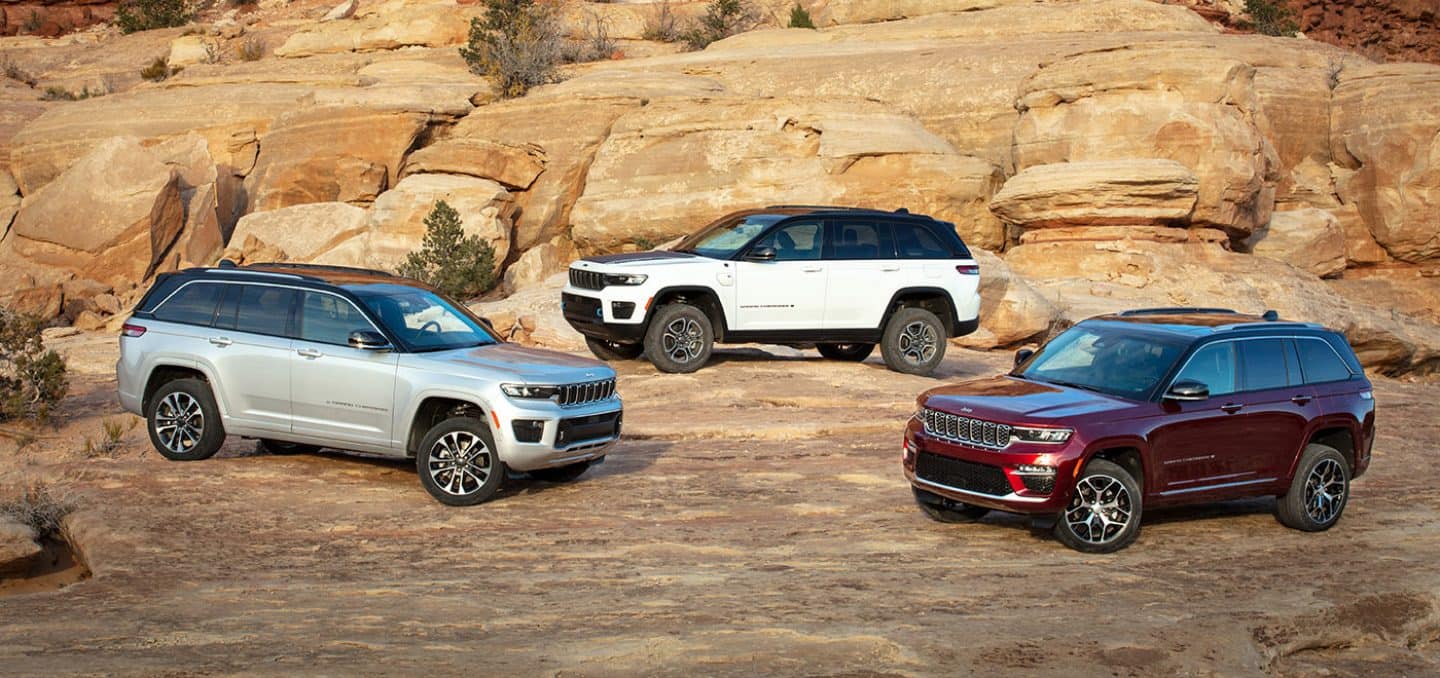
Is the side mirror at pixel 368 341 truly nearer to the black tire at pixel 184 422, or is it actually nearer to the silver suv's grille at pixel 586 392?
the silver suv's grille at pixel 586 392

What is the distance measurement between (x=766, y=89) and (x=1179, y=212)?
10.6 metres

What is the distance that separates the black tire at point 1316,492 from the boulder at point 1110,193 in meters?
15.8

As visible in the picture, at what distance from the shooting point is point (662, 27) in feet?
135

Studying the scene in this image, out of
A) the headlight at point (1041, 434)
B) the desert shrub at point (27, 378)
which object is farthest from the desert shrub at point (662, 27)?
the headlight at point (1041, 434)

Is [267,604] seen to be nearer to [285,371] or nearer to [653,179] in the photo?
[285,371]

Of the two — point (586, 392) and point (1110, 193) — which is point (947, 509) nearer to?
point (586, 392)

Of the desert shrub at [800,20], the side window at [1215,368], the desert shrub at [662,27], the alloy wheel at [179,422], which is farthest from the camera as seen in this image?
the desert shrub at [662,27]

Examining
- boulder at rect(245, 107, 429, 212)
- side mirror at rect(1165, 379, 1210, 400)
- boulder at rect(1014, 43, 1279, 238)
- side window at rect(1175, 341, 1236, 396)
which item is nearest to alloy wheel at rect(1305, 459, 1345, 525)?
side window at rect(1175, 341, 1236, 396)

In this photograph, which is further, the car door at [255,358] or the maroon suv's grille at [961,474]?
the car door at [255,358]

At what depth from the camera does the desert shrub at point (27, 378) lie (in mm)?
14773

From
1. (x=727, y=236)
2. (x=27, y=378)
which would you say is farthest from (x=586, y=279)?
(x=27, y=378)

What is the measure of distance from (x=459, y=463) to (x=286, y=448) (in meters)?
2.90

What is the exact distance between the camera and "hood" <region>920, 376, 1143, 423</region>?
923cm

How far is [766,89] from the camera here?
1259 inches
